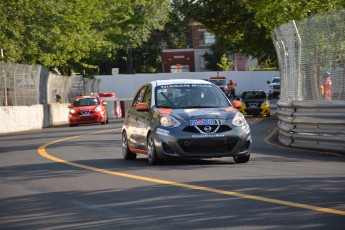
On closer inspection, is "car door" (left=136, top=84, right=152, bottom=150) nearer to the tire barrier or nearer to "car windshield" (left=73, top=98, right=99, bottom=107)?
"car windshield" (left=73, top=98, right=99, bottom=107)

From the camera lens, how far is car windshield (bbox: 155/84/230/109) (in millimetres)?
16188

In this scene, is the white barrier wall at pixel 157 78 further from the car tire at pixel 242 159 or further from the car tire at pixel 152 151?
the car tire at pixel 242 159

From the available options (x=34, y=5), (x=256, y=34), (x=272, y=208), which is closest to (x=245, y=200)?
(x=272, y=208)

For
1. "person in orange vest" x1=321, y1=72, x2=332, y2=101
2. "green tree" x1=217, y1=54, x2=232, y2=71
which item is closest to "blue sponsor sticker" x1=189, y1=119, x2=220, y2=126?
"person in orange vest" x1=321, y1=72, x2=332, y2=101

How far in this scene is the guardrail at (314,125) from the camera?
1820 cm

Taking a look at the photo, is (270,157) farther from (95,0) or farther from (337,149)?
(95,0)

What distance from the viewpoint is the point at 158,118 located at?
1563cm

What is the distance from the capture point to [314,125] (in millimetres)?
19453

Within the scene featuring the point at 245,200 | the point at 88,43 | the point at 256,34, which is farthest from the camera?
the point at 88,43

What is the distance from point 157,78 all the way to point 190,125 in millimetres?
70899

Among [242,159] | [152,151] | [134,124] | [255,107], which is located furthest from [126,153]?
[255,107]

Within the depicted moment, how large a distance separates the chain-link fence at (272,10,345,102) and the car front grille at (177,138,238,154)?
3495 millimetres

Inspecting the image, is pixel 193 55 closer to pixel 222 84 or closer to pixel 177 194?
pixel 222 84

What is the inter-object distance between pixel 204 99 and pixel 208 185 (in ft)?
15.9
